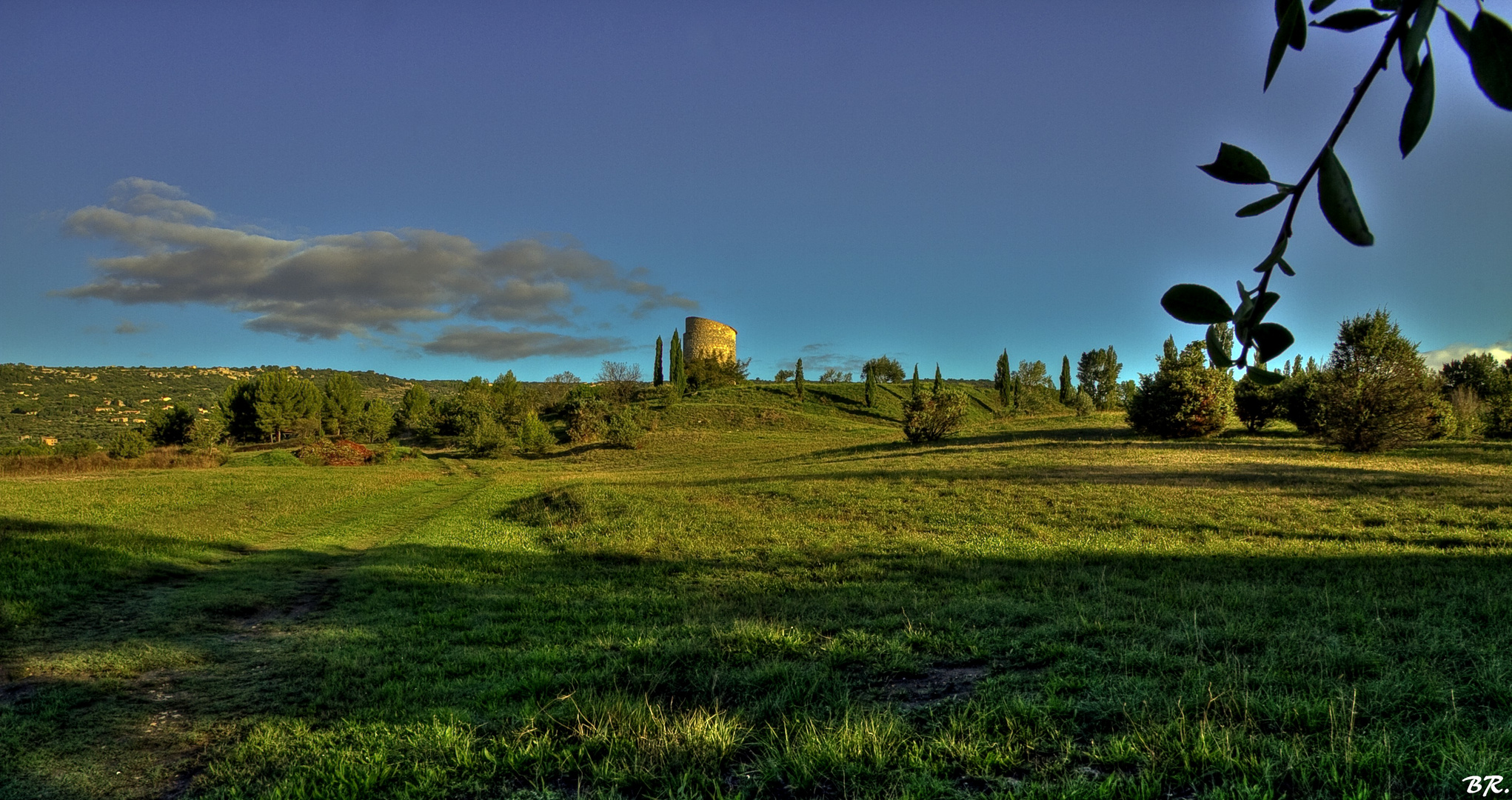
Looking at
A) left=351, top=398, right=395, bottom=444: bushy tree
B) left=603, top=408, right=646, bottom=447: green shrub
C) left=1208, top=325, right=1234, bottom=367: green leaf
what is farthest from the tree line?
left=351, top=398, right=395, bottom=444: bushy tree

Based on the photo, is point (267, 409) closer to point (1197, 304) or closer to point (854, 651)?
point (854, 651)

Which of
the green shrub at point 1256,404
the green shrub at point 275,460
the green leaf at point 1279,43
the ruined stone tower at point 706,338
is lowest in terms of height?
the green shrub at point 275,460

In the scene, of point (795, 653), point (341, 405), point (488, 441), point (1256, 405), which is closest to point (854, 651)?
point (795, 653)

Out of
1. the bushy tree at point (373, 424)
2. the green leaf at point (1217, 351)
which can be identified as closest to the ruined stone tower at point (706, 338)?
the bushy tree at point (373, 424)

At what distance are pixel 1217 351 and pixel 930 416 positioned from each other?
35195mm

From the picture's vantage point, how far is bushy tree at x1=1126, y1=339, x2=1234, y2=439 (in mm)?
28141

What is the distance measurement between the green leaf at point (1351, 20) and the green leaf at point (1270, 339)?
1.16ft

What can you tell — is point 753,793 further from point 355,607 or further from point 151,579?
point 151,579

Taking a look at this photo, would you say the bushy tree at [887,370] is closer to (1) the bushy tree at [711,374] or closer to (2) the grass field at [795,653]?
(1) the bushy tree at [711,374]

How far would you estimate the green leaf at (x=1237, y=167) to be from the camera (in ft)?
2.40

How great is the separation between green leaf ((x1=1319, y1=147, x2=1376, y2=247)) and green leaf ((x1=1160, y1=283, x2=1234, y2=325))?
0.43ft

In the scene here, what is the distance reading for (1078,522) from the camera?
12.5 m

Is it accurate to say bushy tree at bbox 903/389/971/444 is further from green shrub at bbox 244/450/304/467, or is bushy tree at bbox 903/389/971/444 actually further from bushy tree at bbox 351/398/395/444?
bushy tree at bbox 351/398/395/444

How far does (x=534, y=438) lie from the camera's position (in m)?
48.3
